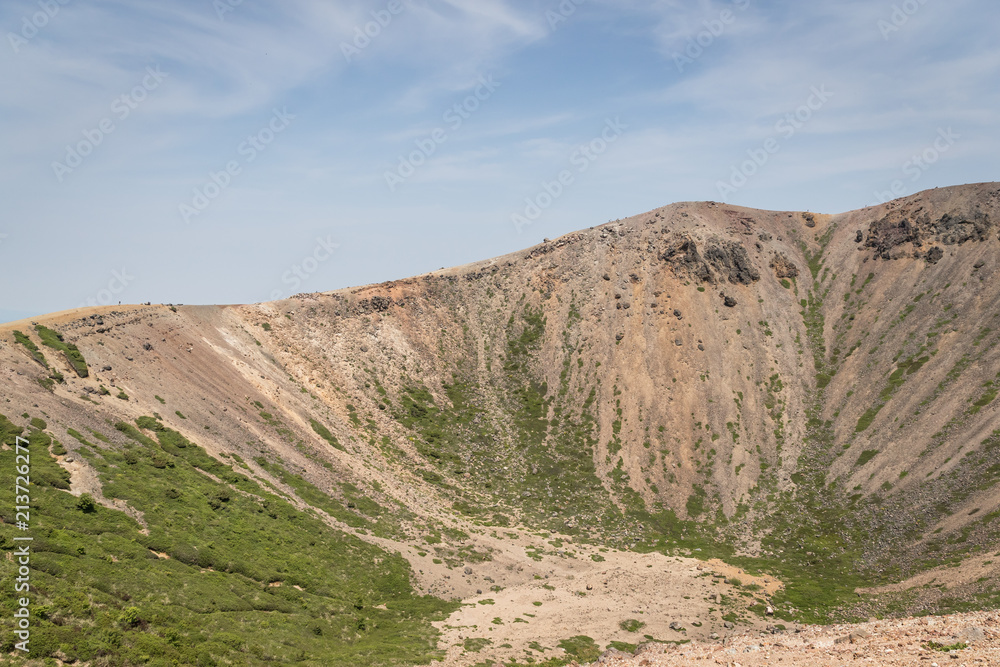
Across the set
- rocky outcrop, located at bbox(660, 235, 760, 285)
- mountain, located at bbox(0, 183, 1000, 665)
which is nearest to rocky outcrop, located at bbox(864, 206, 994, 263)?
mountain, located at bbox(0, 183, 1000, 665)

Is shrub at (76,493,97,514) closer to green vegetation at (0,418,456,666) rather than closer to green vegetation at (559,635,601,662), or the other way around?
green vegetation at (0,418,456,666)

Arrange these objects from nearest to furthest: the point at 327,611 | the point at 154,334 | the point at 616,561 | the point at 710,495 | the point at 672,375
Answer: the point at 327,611, the point at 616,561, the point at 154,334, the point at 710,495, the point at 672,375

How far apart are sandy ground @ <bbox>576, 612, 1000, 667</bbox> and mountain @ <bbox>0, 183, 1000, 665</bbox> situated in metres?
14.7

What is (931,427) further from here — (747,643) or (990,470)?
(747,643)

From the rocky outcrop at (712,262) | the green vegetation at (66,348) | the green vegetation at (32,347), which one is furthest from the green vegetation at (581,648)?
the rocky outcrop at (712,262)

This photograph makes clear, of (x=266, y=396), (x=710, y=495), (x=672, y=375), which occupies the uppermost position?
(x=266, y=396)

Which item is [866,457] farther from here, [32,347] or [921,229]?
[32,347]

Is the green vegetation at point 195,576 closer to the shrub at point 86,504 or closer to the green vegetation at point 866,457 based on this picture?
the shrub at point 86,504

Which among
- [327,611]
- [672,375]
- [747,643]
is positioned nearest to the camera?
[747,643]

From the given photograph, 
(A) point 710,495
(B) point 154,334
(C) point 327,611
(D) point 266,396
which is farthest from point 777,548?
(B) point 154,334

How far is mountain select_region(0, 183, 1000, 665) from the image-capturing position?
39.8 metres

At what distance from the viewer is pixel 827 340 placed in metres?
A: 94.0

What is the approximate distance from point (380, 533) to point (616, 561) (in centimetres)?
Answer: 2537

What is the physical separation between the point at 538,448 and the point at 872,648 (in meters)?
57.4
